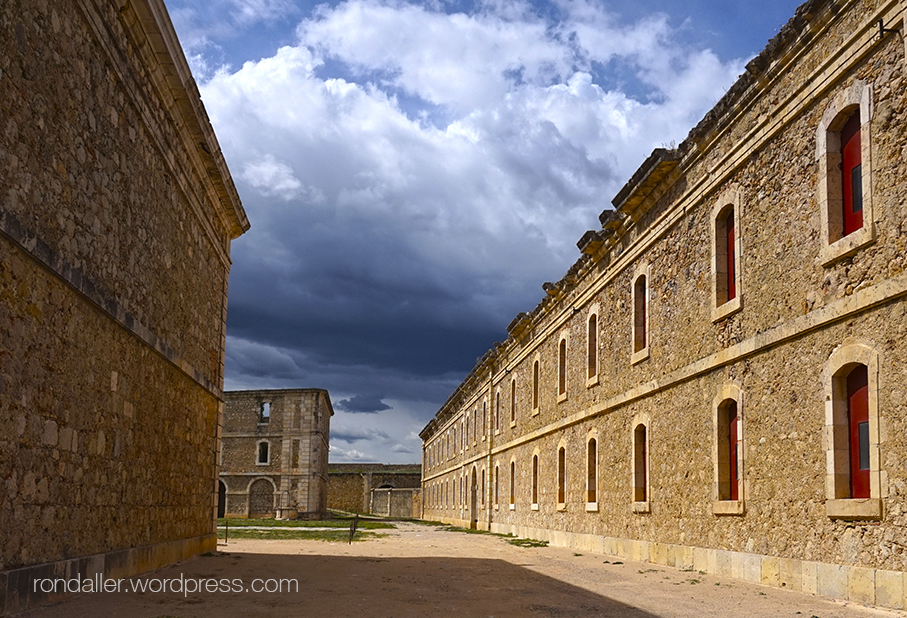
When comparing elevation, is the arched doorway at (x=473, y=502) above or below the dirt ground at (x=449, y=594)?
below

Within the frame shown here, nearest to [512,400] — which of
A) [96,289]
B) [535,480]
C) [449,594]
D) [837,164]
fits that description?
[535,480]

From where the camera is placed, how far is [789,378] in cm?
1079

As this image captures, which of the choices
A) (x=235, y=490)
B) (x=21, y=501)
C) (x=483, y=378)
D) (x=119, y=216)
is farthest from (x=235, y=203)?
(x=235, y=490)

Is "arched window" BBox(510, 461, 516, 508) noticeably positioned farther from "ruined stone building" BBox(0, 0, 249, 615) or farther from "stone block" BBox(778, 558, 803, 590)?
"stone block" BBox(778, 558, 803, 590)

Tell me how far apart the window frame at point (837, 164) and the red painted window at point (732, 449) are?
329 cm

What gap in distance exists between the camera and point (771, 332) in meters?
11.2

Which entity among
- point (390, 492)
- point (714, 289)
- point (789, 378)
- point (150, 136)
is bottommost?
point (390, 492)

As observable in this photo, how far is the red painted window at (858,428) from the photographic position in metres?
9.32

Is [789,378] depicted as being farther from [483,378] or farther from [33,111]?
[483,378]

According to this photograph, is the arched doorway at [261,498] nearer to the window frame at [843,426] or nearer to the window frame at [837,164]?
the window frame at [843,426]

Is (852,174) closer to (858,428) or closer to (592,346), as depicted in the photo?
(858,428)

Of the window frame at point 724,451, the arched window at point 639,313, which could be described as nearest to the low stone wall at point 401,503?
the arched window at point 639,313

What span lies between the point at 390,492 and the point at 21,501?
5824cm

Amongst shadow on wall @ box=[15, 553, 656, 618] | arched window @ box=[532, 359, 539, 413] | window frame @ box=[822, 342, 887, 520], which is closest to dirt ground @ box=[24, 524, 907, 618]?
shadow on wall @ box=[15, 553, 656, 618]
